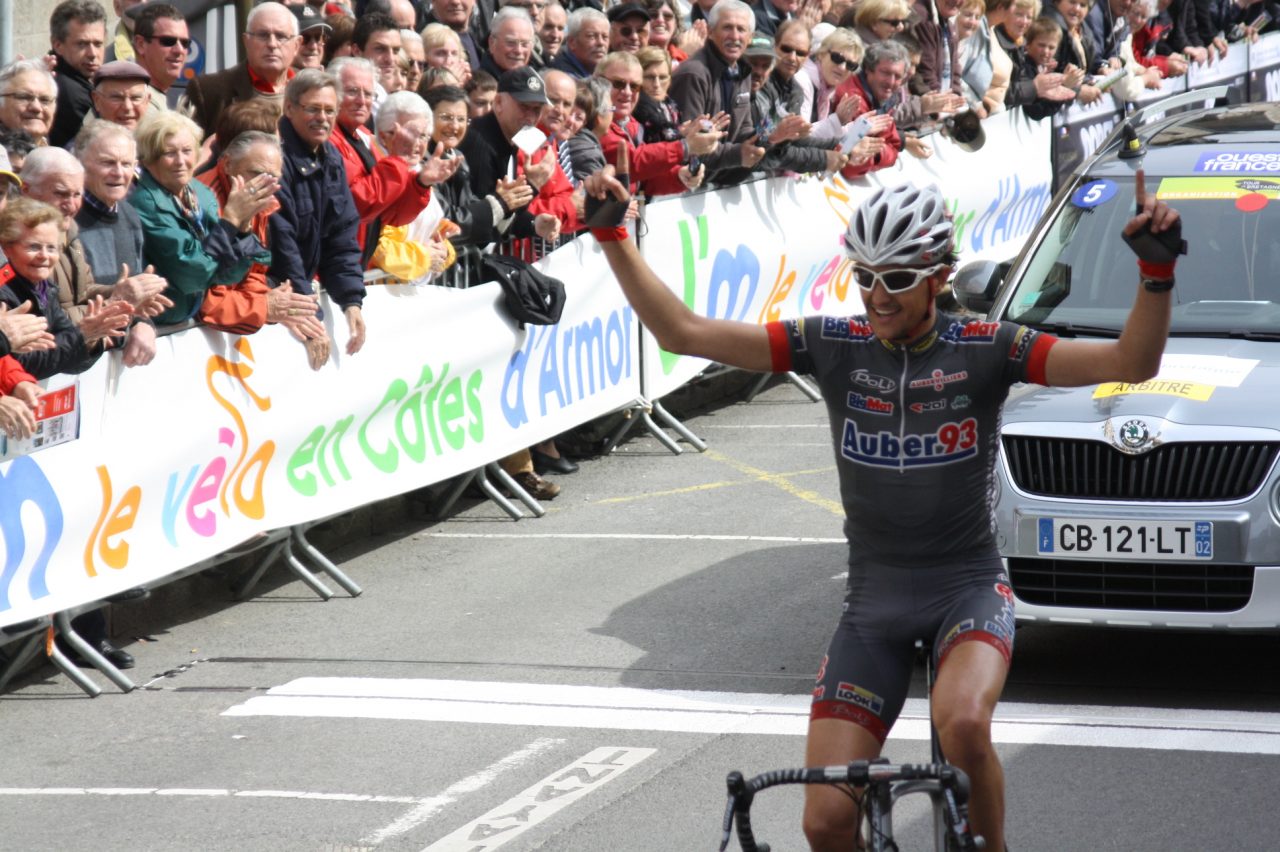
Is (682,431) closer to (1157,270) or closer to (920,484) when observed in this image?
(920,484)

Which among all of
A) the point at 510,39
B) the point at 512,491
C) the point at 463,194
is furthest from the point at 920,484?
the point at 510,39

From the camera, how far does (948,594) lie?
17.2 feet

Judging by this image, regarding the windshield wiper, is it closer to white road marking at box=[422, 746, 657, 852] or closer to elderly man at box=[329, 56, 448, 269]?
white road marking at box=[422, 746, 657, 852]

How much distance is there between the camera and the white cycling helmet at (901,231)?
5.07 m

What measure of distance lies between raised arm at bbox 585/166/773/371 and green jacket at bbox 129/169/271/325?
4.23 m

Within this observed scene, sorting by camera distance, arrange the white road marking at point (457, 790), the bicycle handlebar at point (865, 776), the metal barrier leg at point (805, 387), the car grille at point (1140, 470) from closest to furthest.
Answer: the bicycle handlebar at point (865, 776) → the white road marking at point (457, 790) → the car grille at point (1140, 470) → the metal barrier leg at point (805, 387)

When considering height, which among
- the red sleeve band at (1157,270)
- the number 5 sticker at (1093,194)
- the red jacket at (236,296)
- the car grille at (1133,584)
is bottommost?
the car grille at (1133,584)

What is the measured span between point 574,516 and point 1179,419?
486cm

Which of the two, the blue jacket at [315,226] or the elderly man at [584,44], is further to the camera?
the elderly man at [584,44]

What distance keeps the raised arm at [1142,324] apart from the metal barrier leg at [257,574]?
5.98 meters

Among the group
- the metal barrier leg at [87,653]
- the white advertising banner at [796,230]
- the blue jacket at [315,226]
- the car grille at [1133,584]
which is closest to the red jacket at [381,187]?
the blue jacket at [315,226]

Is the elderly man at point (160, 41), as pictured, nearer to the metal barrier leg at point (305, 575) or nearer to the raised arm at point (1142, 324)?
the metal barrier leg at point (305, 575)

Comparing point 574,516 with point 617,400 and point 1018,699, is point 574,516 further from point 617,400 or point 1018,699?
point 1018,699

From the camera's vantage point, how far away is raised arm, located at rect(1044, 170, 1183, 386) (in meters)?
4.61
